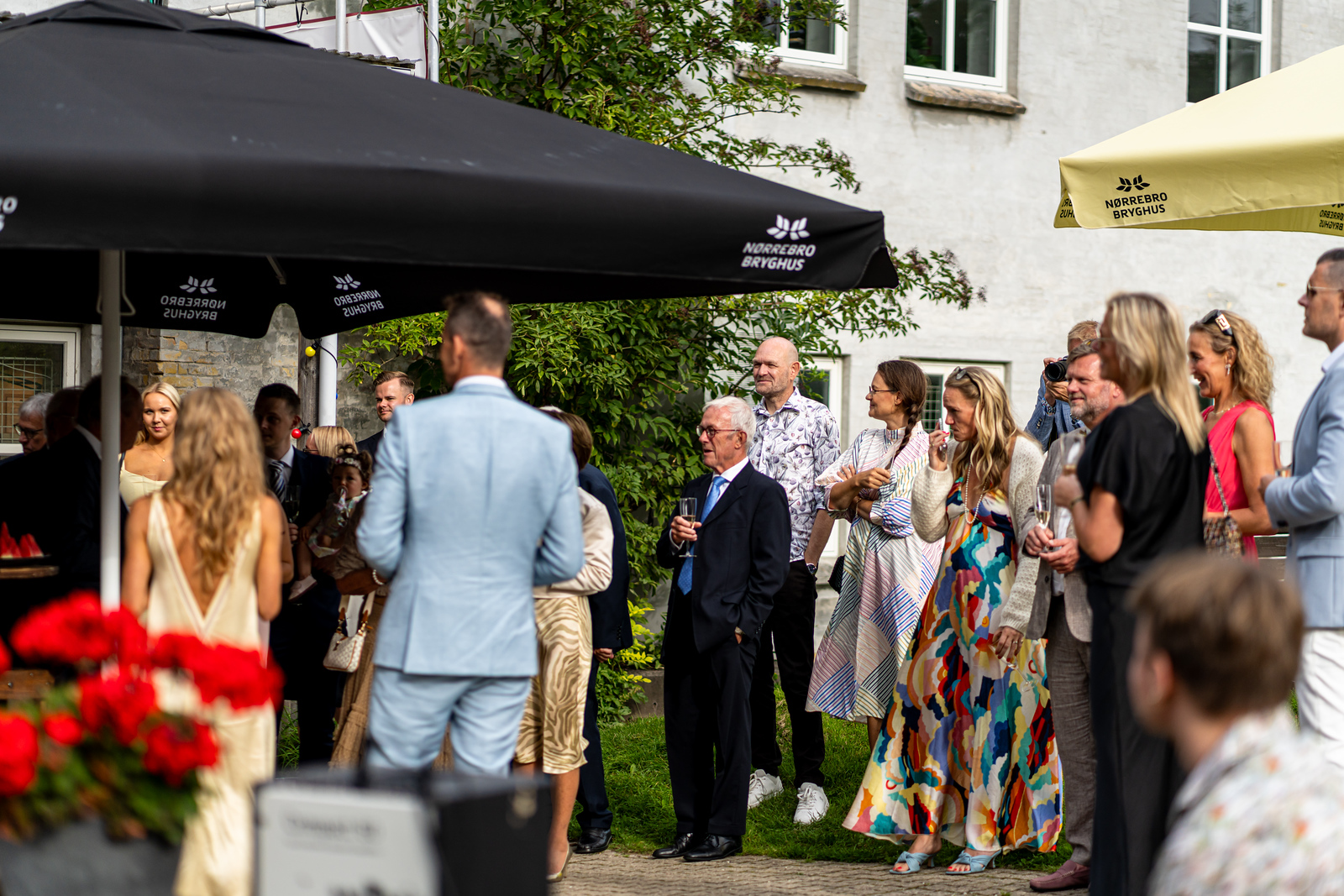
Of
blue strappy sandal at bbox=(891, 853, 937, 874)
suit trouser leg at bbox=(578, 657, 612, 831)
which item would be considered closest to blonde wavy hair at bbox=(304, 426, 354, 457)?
suit trouser leg at bbox=(578, 657, 612, 831)

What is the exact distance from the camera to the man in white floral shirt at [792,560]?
23.4 feet

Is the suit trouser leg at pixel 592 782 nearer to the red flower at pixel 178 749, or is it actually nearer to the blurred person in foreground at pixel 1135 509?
the blurred person in foreground at pixel 1135 509

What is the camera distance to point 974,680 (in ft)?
19.4

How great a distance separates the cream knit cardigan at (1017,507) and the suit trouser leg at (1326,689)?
1197 millimetres

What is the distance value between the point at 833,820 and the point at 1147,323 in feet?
11.6

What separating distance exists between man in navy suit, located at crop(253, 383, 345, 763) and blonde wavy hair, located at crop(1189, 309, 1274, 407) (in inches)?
147

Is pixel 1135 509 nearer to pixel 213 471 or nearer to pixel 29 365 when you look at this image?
pixel 213 471

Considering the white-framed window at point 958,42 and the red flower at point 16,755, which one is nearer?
the red flower at point 16,755

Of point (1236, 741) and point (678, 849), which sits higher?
point (1236, 741)

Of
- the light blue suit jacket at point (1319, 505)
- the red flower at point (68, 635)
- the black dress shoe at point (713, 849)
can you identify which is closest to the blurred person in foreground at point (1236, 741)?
the light blue suit jacket at point (1319, 505)

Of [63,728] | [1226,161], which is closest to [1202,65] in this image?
[1226,161]

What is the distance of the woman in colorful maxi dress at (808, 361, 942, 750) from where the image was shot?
6.82 meters

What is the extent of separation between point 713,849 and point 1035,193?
7.52 meters

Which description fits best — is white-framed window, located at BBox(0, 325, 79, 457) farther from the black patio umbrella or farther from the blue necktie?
the black patio umbrella
